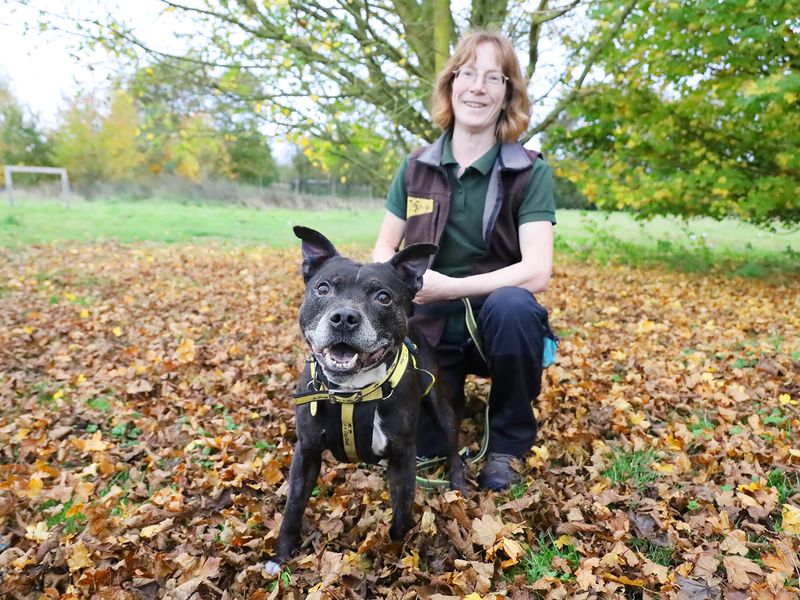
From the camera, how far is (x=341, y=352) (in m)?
2.40

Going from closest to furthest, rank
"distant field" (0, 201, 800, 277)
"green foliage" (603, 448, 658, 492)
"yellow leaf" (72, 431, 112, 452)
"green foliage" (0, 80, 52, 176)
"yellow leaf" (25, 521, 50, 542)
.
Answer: "yellow leaf" (25, 521, 50, 542)
"green foliage" (603, 448, 658, 492)
"yellow leaf" (72, 431, 112, 452)
"distant field" (0, 201, 800, 277)
"green foliage" (0, 80, 52, 176)

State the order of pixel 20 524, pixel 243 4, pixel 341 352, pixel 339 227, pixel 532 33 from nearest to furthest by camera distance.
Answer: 1. pixel 341 352
2. pixel 20 524
3. pixel 243 4
4. pixel 532 33
5. pixel 339 227

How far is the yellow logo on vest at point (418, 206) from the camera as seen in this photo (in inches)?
136

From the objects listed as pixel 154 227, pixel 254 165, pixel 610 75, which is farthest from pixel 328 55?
pixel 254 165

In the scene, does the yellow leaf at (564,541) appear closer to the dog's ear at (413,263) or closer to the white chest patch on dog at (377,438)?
the white chest patch on dog at (377,438)

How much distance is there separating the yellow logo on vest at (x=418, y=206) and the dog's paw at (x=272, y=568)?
2.03 metres

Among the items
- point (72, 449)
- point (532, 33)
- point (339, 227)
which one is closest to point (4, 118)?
point (339, 227)

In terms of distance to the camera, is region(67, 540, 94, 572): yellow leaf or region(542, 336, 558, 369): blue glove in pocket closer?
region(67, 540, 94, 572): yellow leaf

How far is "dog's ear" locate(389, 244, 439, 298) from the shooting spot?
105 inches

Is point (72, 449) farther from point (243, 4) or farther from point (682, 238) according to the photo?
point (682, 238)

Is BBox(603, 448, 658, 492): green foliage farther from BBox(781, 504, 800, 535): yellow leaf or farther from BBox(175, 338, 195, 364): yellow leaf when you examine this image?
BBox(175, 338, 195, 364): yellow leaf

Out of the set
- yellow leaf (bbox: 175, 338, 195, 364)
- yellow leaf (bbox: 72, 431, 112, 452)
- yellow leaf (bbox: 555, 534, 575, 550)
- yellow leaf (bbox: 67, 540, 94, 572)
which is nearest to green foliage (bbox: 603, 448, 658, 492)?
yellow leaf (bbox: 555, 534, 575, 550)

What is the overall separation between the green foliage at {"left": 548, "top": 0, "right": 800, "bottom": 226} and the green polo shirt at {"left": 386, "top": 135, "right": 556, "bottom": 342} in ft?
17.3

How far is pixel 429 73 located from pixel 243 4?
299 centimetres
